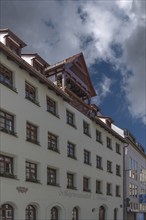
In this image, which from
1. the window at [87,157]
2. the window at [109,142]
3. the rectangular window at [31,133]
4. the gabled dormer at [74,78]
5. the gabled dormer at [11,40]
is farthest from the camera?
the window at [109,142]

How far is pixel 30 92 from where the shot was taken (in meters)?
30.5

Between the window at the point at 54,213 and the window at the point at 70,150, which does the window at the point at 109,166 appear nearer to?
the window at the point at 70,150

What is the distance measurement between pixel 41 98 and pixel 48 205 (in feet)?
29.3

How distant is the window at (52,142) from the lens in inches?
1276

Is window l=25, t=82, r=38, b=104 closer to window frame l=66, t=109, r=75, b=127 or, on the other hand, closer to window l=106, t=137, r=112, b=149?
window frame l=66, t=109, r=75, b=127

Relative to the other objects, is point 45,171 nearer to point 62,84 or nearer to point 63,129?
point 63,129

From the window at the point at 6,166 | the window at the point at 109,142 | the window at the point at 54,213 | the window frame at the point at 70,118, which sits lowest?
the window at the point at 54,213

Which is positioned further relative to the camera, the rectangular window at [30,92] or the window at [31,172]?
the rectangular window at [30,92]

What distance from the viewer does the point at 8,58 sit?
2719 centimetres

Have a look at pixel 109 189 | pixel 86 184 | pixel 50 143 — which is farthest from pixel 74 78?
pixel 109 189

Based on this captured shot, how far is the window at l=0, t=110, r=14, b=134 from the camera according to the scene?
2614cm

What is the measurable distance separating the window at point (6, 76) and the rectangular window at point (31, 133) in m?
3.70

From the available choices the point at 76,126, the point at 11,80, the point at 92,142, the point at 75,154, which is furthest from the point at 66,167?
the point at 11,80

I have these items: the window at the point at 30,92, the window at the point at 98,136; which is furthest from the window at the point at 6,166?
the window at the point at 98,136
